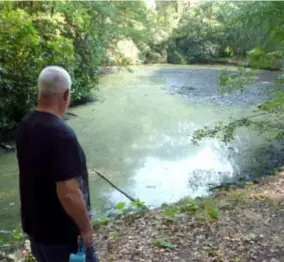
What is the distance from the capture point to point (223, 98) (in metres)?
13.1

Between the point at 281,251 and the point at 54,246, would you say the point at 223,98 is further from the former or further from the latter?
the point at 54,246

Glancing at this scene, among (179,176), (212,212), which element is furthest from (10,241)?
(179,176)

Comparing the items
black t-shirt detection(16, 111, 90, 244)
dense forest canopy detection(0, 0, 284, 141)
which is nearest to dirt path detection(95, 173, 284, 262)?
black t-shirt detection(16, 111, 90, 244)

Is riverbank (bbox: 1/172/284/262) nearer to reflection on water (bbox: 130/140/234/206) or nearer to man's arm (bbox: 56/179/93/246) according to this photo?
reflection on water (bbox: 130/140/234/206)

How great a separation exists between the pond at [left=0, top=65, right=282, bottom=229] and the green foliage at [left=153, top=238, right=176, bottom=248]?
1.93 metres

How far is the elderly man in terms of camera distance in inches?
65.9

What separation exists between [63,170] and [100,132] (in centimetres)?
736

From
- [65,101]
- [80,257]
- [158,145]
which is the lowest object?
[158,145]

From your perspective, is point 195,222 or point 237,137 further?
point 237,137

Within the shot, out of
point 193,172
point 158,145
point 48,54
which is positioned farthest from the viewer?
point 48,54

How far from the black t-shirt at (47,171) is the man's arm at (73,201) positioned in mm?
30

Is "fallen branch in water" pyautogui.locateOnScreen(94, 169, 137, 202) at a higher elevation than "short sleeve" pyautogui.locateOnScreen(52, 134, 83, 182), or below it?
below

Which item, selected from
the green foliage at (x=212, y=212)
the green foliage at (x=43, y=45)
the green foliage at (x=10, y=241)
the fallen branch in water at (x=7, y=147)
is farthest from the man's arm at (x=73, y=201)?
the fallen branch in water at (x=7, y=147)

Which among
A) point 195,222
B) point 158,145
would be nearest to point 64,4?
point 158,145
